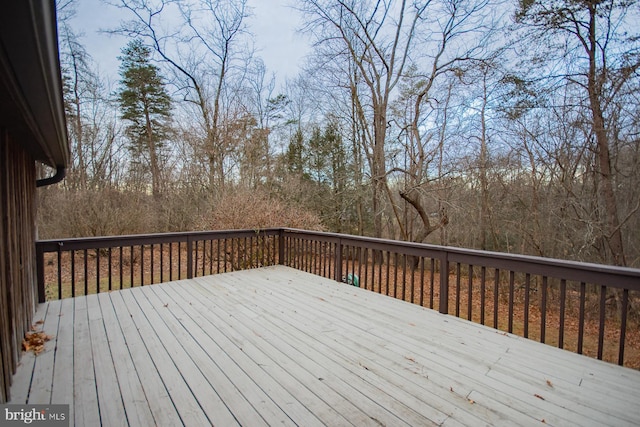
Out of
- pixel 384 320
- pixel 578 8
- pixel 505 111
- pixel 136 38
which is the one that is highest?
pixel 136 38

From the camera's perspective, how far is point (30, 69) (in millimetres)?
1125

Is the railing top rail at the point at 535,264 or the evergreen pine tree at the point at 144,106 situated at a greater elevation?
the evergreen pine tree at the point at 144,106

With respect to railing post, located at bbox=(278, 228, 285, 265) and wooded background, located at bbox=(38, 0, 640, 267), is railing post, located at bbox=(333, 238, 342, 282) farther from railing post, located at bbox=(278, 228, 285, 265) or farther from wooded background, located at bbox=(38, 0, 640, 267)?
wooded background, located at bbox=(38, 0, 640, 267)

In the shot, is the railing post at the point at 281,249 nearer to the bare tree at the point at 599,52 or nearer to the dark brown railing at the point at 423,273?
the dark brown railing at the point at 423,273

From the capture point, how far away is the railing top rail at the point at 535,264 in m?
2.18

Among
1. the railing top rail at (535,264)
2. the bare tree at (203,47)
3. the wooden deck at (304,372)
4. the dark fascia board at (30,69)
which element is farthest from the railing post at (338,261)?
the bare tree at (203,47)

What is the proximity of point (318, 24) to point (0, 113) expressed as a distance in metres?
9.48

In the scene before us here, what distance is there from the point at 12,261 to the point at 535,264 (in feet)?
14.2

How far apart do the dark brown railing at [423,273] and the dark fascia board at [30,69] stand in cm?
195

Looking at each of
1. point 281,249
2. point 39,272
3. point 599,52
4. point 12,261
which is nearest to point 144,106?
point 281,249

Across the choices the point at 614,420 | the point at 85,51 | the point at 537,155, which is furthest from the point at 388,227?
the point at 85,51

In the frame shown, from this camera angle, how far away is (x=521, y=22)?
22.0 feet

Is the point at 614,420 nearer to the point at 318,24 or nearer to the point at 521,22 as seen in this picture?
the point at 521,22

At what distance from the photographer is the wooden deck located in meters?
1.70
